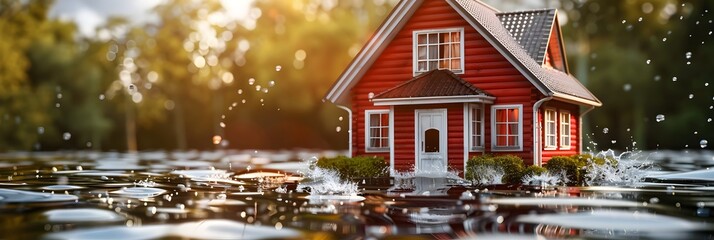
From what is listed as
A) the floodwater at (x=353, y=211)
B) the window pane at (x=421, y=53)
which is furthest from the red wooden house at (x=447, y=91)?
the floodwater at (x=353, y=211)

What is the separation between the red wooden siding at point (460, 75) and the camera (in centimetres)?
2484

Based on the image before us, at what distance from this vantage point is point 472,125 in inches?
981

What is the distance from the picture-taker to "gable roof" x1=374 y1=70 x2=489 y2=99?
79.8 feet

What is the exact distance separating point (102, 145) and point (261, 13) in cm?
1919

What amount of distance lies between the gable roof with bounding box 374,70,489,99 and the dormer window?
1.10 feet

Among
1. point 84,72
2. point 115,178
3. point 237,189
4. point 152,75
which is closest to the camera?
point 237,189

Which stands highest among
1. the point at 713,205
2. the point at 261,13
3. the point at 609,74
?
the point at 261,13

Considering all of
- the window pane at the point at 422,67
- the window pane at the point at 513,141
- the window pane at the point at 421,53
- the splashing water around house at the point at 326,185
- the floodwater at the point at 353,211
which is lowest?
the floodwater at the point at 353,211

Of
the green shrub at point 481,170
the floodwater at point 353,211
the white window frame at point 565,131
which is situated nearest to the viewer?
the floodwater at point 353,211

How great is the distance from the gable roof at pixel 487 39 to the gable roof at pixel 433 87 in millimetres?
1420

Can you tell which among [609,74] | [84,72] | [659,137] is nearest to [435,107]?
[609,74]

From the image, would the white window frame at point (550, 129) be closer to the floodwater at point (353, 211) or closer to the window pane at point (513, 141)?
the window pane at point (513, 141)

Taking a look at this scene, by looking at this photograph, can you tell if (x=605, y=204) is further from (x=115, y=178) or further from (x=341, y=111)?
(x=341, y=111)

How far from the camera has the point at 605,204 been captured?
1572cm
